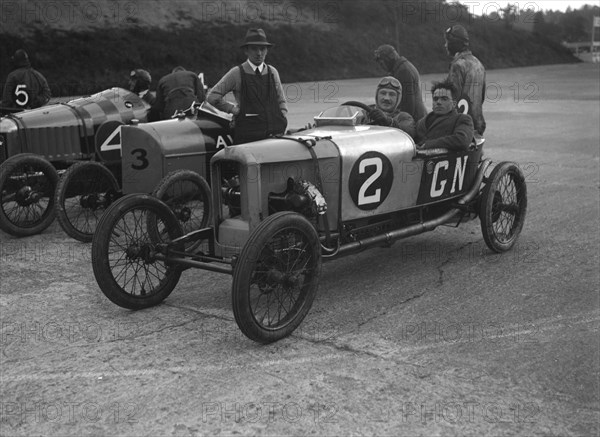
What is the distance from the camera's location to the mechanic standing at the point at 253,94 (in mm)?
6828

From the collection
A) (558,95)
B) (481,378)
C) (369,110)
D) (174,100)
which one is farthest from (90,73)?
(481,378)

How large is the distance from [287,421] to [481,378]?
3.56 feet

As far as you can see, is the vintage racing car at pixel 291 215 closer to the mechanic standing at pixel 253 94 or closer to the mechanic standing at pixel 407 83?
the mechanic standing at pixel 253 94

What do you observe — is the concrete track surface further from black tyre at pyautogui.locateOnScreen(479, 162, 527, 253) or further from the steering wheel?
the steering wheel

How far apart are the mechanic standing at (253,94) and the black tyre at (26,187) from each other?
182cm

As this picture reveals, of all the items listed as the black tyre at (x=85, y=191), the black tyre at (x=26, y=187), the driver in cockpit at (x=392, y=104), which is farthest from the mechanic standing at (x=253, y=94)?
the black tyre at (x=26, y=187)

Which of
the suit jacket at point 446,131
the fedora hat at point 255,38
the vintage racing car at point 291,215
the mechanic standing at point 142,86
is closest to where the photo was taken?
the vintage racing car at point 291,215

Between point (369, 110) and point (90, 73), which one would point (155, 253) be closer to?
point (369, 110)

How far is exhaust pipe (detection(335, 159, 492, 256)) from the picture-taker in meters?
5.00

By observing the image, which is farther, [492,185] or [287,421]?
[492,185]

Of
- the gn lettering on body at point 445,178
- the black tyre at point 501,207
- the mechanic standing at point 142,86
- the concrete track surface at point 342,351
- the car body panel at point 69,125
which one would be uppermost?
the mechanic standing at point 142,86

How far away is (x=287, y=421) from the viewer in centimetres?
335

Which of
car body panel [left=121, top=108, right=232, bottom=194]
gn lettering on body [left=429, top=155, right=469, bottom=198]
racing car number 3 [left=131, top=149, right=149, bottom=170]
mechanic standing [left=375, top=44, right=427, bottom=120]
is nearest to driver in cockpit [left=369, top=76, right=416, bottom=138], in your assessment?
gn lettering on body [left=429, top=155, right=469, bottom=198]

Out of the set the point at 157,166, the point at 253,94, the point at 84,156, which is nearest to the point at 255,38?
the point at 253,94
